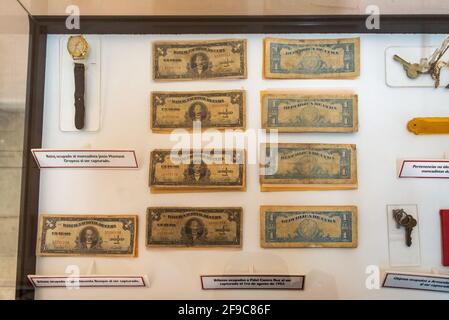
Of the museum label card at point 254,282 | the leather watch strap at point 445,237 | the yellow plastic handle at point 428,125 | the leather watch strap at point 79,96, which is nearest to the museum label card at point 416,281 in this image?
the leather watch strap at point 445,237

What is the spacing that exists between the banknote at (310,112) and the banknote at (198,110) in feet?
0.17

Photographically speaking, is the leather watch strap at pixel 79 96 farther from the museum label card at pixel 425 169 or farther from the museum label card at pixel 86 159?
the museum label card at pixel 425 169

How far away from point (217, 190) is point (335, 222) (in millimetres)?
220

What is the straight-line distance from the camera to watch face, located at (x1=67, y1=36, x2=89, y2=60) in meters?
0.79

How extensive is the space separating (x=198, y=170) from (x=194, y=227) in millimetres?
104

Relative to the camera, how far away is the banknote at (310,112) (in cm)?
78

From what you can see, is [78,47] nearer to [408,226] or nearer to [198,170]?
[198,170]

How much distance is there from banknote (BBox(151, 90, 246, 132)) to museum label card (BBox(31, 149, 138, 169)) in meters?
0.07

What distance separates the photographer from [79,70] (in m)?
0.79

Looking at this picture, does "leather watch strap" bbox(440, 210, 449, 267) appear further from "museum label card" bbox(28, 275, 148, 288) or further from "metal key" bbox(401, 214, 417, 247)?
"museum label card" bbox(28, 275, 148, 288)

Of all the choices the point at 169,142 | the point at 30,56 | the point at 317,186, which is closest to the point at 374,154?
the point at 317,186

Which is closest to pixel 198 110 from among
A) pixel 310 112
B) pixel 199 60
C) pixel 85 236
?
pixel 199 60

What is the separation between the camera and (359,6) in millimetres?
774
